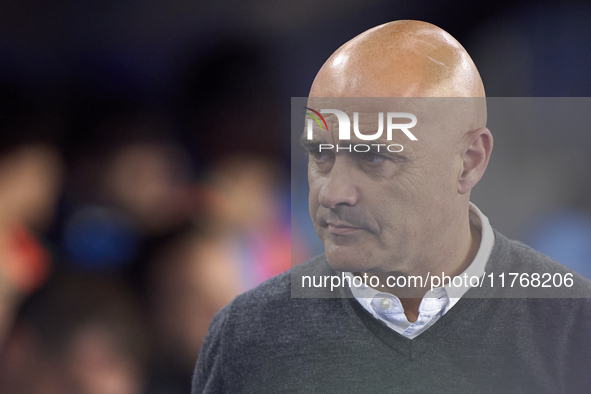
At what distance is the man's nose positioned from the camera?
934 mm

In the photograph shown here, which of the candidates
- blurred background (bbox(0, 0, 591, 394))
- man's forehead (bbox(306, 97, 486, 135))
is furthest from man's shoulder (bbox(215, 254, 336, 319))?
man's forehead (bbox(306, 97, 486, 135))

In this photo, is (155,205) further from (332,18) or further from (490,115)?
(490,115)

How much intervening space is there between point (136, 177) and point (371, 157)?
2.31 feet

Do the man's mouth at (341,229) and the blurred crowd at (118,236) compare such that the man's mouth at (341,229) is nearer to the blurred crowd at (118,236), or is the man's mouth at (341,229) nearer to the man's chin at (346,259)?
the man's chin at (346,259)

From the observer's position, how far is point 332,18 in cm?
124

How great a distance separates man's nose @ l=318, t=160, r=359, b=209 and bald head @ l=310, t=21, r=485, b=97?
13cm

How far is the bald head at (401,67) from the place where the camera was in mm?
911

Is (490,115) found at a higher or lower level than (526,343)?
higher

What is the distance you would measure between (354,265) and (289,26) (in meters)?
0.64

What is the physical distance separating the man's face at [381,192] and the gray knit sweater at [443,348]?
6.5 inches

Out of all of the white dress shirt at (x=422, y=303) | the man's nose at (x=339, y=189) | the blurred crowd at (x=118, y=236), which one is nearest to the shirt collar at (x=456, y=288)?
the white dress shirt at (x=422, y=303)

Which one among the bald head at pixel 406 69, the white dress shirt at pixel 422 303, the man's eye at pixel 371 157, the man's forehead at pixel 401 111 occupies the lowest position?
the white dress shirt at pixel 422 303

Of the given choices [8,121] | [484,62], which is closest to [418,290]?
[484,62]

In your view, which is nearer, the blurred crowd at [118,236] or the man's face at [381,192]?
the man's face at [381,192]
